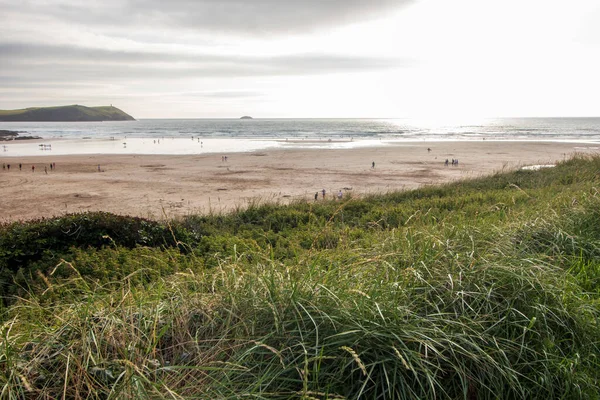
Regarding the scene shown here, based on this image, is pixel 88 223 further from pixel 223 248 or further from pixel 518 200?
pixel 518 200

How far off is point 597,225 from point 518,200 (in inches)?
169

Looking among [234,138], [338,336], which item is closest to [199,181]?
[338,336]

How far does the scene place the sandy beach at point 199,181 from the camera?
49.1 ft

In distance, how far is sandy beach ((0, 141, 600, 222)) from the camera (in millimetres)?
14977

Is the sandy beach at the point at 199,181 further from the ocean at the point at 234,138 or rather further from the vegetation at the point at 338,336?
the ocean at the point at 234,138

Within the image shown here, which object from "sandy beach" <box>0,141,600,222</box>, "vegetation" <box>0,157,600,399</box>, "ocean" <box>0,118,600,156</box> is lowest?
"sandy beach" <box>0,141,600,222</box>

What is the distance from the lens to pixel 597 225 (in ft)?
18.4

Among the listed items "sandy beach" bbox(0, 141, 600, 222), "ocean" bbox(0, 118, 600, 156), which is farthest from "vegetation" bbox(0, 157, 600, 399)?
"ocean" bbox(0, 118, 600, 156)

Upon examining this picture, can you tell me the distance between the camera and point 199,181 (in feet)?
70.2

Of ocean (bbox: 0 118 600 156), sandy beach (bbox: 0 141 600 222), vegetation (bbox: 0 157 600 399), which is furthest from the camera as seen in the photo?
ocean (bbox: 0 118 600 156)

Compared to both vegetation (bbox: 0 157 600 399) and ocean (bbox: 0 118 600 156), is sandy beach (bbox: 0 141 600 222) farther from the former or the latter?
ocean (bbox: 0 118 600 156)

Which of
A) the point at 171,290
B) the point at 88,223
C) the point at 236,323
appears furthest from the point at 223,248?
the point at 236,323

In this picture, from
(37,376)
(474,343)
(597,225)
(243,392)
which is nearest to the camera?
(243,392)

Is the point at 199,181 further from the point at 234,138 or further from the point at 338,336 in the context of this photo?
the point at 234,138
